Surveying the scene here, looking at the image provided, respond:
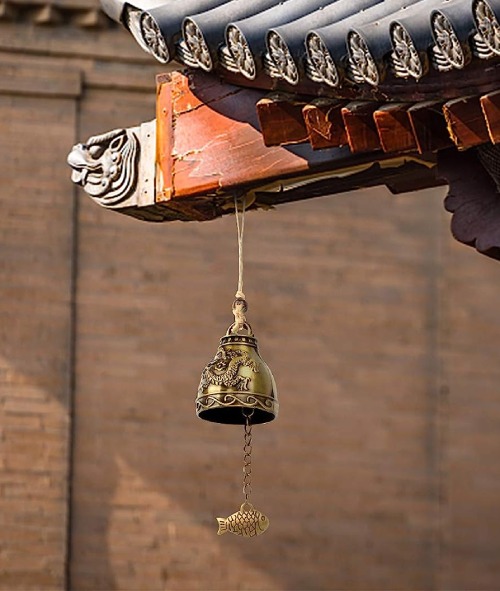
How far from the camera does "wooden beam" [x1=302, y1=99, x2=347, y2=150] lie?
23.4ft

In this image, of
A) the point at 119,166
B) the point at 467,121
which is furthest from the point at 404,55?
the point at 119,166

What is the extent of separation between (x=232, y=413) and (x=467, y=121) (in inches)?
62.1

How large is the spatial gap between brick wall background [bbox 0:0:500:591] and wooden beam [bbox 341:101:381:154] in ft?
19.5

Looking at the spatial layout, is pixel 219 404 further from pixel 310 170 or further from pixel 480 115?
pixel 480 115

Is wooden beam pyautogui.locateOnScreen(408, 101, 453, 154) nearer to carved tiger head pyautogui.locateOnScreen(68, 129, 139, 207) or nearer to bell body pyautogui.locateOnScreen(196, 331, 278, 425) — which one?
bell body pyautogui.locateOnScreen(196, 331, 278, 425)

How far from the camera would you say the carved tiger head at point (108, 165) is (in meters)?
7.93

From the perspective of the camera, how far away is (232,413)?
783 centimetres

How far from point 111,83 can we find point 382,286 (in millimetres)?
1967

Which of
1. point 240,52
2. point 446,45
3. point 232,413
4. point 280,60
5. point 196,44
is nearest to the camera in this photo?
point 446,45

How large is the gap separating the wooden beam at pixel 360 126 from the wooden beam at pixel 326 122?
0.17 feet

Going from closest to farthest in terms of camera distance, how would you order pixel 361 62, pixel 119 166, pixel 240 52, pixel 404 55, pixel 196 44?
pixel 404 55 → pixel 361 62 → pixel 240 52 → pixel 196 44 → pixel 119 166

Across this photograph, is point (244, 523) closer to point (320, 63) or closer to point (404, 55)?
point (320, 63)

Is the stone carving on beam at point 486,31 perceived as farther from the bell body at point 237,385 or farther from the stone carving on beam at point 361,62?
the bell body at point 237,385

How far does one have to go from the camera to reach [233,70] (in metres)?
7.33
